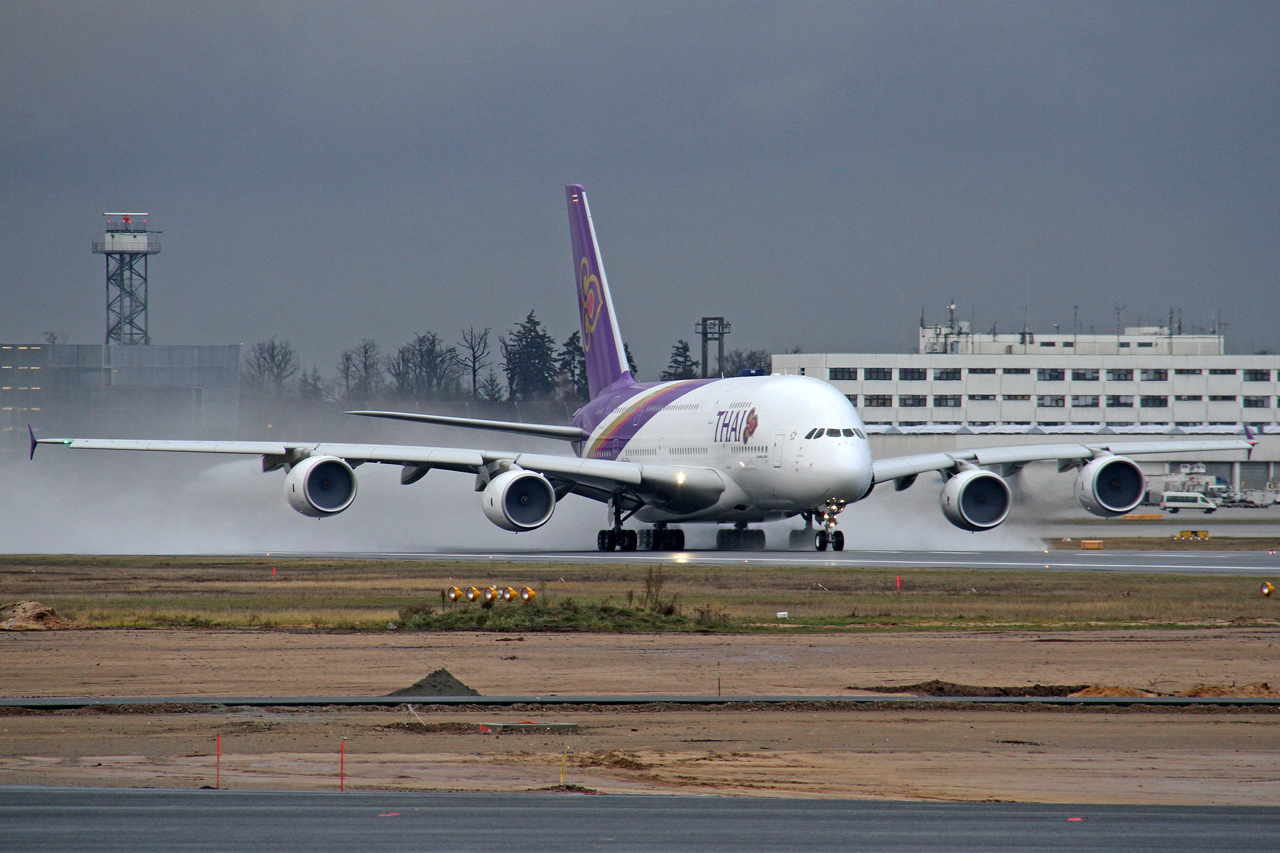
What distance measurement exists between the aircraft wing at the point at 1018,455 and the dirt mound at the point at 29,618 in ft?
80.6

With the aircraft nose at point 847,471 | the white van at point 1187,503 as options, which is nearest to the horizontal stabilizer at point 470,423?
the aircraft nose at point 847,471

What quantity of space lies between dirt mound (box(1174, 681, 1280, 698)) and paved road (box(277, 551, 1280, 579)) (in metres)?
16.0

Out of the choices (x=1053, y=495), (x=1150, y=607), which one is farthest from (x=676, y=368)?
(x=1150, y=607)

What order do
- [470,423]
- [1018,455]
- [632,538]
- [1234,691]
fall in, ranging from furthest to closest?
[632,538] → [470,423] → [1018,455] → [1234,691]

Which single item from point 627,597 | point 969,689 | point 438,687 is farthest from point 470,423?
Answer: point 969,689

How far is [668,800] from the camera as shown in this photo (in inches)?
421

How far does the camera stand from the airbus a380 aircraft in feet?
127

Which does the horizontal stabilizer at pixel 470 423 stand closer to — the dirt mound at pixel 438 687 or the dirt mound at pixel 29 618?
the dirt mound at pixel 29 618

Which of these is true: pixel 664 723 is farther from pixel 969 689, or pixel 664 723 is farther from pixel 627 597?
pixel 627 597

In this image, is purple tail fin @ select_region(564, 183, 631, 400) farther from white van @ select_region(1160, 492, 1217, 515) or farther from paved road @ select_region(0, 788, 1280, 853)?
paved road @ select_region(0, 788, 1280, 853)

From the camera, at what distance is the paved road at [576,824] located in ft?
30.3

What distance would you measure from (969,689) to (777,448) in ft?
74.0

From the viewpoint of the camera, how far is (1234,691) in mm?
16250

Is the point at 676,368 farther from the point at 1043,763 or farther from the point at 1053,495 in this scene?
the point at 1043,763
